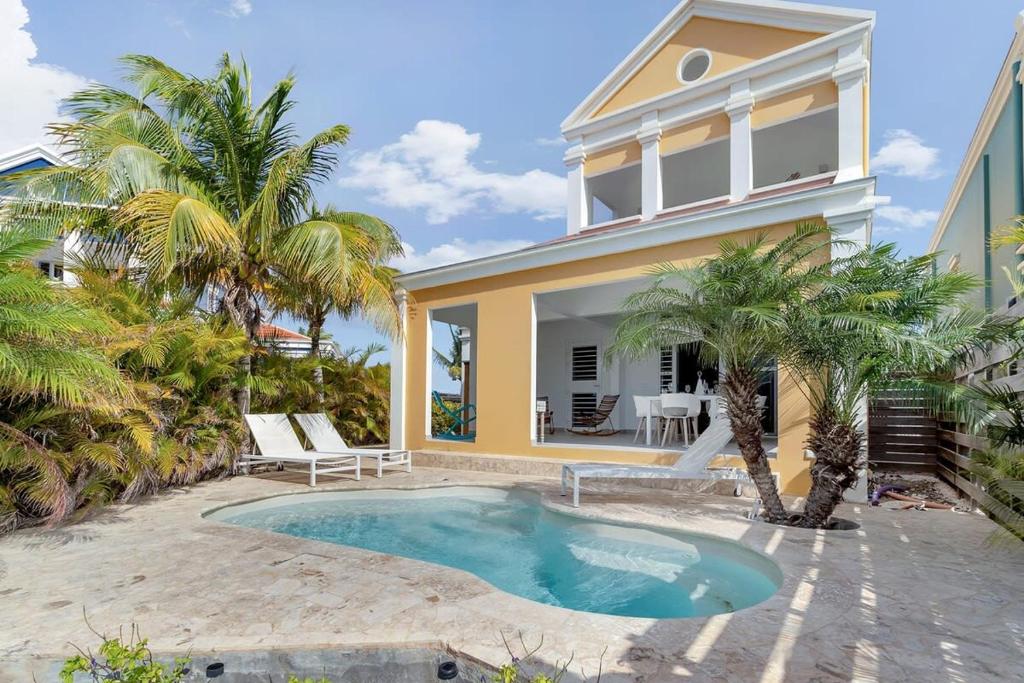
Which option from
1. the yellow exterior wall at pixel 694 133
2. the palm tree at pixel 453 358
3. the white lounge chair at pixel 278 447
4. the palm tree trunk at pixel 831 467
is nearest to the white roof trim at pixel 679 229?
the palm tree trunk at pixel 831 467

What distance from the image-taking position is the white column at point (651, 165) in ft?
45.3

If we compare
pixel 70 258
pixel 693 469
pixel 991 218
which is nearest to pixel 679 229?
pixel 693 469

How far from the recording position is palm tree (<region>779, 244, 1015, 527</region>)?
19.5ft

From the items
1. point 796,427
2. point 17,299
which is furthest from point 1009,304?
point 17,299

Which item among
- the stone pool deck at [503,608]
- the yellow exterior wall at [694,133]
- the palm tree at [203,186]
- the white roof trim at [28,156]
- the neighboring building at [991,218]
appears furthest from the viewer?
the white roof trim at [28,156]

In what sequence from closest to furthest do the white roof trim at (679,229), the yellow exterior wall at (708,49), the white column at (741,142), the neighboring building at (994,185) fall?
the white roof trim at (679,229) → the neighboring building at (994,185) → the white column at (741,142) → the yellow exterior wall at (708,49)

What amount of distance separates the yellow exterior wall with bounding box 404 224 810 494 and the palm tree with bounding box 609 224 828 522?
253 centimetres

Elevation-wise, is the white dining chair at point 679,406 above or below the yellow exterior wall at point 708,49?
below

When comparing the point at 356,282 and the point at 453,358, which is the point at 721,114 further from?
the point at 453,358

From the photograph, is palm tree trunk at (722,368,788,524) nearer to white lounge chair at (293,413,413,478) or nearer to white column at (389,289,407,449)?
white lounge chair at (293,413,413,478)

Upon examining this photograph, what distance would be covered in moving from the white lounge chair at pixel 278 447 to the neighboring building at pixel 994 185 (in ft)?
33.3

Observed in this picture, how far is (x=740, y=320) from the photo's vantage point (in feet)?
21.6

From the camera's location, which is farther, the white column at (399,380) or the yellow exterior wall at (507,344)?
the white column at (399,380)

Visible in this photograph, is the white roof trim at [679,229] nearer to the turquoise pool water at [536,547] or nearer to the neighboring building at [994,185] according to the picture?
the neighboring building at [994,185]
